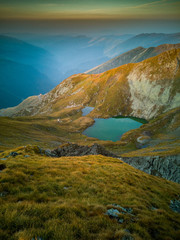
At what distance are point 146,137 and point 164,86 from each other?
306 feet

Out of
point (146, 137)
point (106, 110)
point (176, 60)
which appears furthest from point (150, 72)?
point (146, 137)

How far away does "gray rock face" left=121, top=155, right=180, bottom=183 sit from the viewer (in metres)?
32.3

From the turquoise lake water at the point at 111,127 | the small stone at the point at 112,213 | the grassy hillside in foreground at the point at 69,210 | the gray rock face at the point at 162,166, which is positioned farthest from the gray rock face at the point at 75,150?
the turquoise lake water at the point at 111,127

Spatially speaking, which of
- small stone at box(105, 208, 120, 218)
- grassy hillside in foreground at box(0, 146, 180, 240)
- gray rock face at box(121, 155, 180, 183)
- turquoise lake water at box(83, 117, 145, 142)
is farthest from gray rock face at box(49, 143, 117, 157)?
turquoise lake water at box(83, 117, 145, 142)

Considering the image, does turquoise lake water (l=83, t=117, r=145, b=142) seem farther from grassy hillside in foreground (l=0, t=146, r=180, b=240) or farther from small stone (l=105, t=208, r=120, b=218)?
small stone (l=105, t=208, r=120, b=218)

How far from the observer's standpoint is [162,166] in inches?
1355

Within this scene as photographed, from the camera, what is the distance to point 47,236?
567 cm

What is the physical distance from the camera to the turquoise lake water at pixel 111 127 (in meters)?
140

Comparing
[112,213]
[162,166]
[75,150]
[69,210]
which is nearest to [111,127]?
[162,166]

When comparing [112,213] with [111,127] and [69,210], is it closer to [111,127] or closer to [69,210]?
[69,210]

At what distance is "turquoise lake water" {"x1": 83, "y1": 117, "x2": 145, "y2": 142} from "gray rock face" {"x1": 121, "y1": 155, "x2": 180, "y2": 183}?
94.3 metres

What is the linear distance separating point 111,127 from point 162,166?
12381cm

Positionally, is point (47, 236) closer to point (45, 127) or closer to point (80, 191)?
point (80, 191)

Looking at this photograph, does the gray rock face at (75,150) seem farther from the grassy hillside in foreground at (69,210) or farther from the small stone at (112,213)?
the small stone at (112,213)
